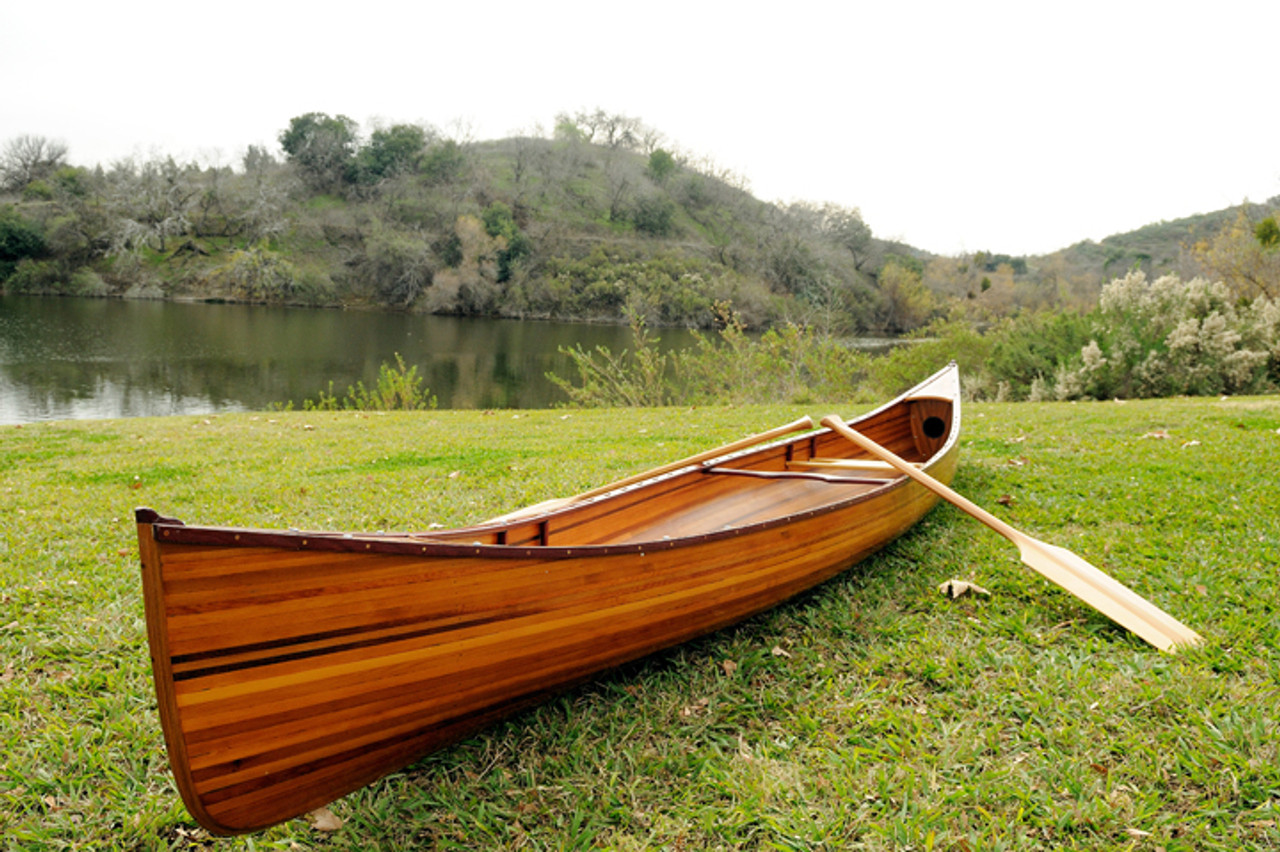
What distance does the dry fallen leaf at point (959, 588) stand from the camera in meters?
2.95

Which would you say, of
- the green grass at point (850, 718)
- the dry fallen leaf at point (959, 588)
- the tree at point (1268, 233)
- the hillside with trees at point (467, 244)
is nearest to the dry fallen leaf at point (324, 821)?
the green grass at point (850, 718)

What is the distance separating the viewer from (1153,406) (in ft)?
26.3

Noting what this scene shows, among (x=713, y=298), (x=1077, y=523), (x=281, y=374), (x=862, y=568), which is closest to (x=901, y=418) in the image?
(x=1077, y=523)

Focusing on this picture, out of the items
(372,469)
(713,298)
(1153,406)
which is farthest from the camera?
(713,298)

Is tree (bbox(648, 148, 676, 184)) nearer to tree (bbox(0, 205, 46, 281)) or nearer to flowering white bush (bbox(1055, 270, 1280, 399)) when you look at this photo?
tree (bbox(0, 205, 46, 281))

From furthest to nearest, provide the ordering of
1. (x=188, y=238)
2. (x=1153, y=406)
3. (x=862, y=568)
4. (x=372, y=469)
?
1. (x=188, y=238)
2. (x=1153, y=406)
3. (x=372, y=469)
4. (x=862, y=568)

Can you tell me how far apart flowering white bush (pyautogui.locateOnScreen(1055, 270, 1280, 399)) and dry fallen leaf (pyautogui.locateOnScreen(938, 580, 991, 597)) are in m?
9.59

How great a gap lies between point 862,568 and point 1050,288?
54125mm

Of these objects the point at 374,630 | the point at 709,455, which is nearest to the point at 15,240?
the point at 709,455

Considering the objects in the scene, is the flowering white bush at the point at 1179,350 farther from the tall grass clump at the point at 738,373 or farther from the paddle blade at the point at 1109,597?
the paddle blade at the point at 1109,597

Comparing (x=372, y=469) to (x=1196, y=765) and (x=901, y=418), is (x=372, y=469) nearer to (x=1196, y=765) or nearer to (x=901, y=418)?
(x=901, y=418)

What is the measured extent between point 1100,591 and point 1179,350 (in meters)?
10.4

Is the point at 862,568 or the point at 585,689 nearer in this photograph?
the point at 585,689

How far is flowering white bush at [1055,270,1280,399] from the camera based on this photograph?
1036 cm
